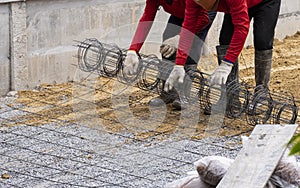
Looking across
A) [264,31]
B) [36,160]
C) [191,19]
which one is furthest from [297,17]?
[36,160]

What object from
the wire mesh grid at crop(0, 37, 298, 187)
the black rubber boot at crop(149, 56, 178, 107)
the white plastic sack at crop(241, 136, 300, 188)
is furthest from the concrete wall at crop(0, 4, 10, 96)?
the white plastic sack at crop(241, 136, 300, 188)

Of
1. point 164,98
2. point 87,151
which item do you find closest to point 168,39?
point 164,98

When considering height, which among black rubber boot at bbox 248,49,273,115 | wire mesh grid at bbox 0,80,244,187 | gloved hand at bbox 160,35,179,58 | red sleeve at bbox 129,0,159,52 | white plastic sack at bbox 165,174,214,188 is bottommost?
wire mesh grid at bbox 0,80,244,187

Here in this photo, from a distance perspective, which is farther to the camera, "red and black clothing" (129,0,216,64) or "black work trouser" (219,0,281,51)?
"black work trouser" (219,0,281,51)

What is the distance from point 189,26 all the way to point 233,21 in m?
0.34

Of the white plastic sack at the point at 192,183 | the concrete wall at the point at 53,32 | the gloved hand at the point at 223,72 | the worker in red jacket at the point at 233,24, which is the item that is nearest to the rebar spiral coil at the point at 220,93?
the gloved hand at the point at 223,72

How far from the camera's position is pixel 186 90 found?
19.2ft

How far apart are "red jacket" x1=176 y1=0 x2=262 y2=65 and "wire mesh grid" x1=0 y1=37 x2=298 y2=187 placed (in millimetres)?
453

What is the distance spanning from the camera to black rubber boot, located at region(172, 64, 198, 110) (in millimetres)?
5820

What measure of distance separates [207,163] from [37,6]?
3.90 meters

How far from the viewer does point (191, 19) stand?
5.52 metres

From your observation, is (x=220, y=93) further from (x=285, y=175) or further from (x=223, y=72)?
(x=285, y=175)

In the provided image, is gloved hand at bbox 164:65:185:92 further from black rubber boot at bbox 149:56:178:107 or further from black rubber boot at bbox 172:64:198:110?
black rubber boot at bbox 149:56:178:107

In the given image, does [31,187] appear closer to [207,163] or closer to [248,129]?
[207,163]
